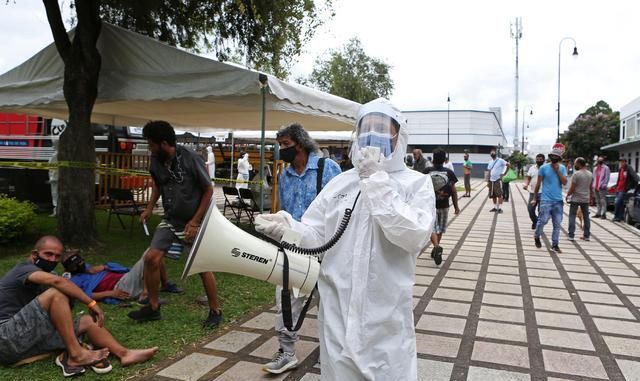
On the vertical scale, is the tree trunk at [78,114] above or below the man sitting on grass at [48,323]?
above

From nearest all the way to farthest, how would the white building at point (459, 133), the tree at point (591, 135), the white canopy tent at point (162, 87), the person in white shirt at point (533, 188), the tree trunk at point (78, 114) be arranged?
1. the white canopy tent at point (162, 87)
2. the tree trunk at point (78, 114)
3. the person in white shirt at point (533, 188)
4. the tree at point (591, 135)
5. the white building at point (459, 133)

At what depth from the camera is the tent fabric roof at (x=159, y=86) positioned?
19.2ft

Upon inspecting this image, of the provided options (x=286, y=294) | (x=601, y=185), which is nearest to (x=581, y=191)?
(x=601, y=185)

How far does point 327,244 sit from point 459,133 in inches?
2446

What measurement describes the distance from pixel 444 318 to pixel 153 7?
6.25m

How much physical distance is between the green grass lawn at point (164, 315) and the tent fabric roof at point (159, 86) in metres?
2.16

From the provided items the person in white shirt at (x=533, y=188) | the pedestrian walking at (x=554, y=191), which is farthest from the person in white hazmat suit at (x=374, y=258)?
the person in white shirt at (x=533, y=188)

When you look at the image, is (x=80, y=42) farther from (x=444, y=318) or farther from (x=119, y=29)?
(x=444, y=318)

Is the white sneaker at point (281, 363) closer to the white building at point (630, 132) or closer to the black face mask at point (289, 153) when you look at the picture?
Answer: the black face mask at point (289, 153)

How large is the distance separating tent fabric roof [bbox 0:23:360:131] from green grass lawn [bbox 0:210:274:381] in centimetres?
216

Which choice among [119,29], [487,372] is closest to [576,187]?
[487,372]

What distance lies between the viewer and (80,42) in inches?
255

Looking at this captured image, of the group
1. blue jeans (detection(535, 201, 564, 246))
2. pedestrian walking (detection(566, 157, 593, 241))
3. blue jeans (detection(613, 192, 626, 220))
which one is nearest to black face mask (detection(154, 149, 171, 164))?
blue jeans (detection(535, 201, 564, 246))

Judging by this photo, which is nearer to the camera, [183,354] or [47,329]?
[47,329]
